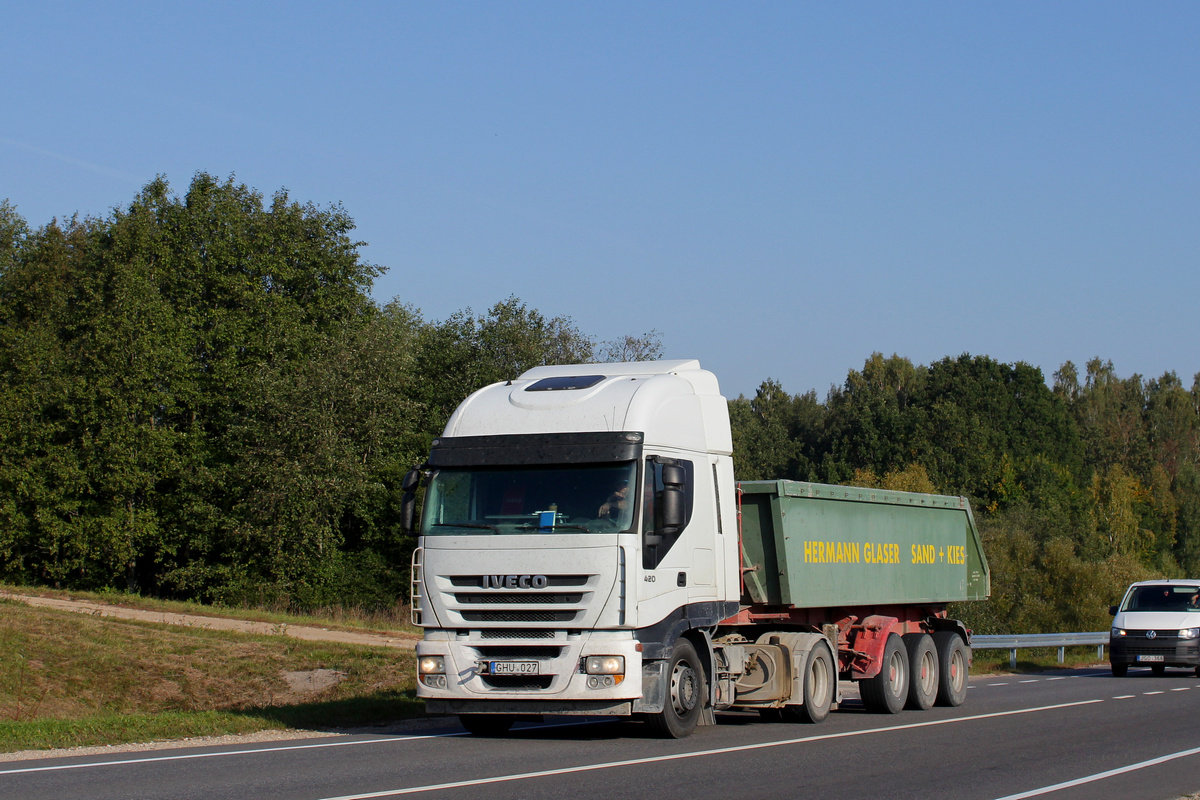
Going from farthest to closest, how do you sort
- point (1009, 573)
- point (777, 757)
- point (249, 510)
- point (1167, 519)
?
point (1167, 519) < point (1009, 573) < point (249, 510) < point (777, 757)

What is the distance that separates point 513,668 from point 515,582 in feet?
2.68

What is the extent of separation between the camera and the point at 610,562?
11125 millimetres

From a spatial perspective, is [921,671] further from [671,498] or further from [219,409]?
[219,409]

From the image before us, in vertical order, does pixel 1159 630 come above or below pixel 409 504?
below

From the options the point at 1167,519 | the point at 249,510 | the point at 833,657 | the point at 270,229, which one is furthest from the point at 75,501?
the point at 1167,519

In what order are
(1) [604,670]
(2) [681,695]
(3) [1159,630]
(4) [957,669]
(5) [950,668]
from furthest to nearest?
(3) [1159,630] → (4) [957,669] → (5) [950,668] → (2) [681,695] → (1) [604,670]

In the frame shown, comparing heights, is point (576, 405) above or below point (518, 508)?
above

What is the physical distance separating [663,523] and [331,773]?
378cm

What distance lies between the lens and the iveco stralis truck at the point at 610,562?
11211 mm

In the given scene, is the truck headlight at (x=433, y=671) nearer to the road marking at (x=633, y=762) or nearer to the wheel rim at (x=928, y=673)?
the road marking at (x=633, y=762)

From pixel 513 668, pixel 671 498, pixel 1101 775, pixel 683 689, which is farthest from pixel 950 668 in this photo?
pixel 513 668

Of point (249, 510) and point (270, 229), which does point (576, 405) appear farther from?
point (270, 229)

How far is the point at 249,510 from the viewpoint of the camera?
38594mm

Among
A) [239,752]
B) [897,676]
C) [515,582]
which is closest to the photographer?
[239,752]
